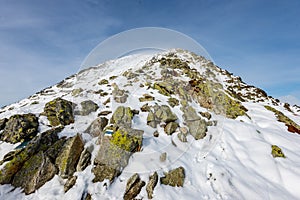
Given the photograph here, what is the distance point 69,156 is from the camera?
7.71m

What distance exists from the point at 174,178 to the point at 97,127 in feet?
16.4

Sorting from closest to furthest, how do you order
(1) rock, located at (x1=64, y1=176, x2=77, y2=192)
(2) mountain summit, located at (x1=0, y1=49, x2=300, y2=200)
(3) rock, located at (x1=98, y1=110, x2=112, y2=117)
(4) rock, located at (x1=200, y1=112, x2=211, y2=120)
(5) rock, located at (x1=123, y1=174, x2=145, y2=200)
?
(5) rock, located at (x1=123, y1=174, x2=145, y2=200)
(1) rock, located at (x1=64, y1=176, x2=77, y2=192)
(2) mountain summit, located at (x1=0, y1=49, x2=300, y2=200)
(3) rock, located at (x1=98, y1=110, x2=112, y2=117)
(4) rock, located at (x1=200, y1=112, x2=211, y2=120)

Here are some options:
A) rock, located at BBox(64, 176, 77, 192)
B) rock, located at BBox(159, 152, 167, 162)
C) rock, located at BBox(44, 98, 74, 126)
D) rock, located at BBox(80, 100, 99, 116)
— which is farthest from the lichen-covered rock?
rock, located at BBox(44, 98, 74, 126)

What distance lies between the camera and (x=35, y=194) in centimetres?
666

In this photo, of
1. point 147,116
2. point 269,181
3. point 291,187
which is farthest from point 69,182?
point 291,187

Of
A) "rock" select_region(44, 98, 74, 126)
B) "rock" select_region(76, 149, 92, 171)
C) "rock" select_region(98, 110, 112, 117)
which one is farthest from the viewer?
"rock" select_region(98, 110, 112, 117)

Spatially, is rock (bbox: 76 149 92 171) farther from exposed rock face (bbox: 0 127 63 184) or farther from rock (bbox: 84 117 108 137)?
exposed rock face (bbox: 0 127 63 184)

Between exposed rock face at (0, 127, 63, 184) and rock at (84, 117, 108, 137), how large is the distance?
1.86 m

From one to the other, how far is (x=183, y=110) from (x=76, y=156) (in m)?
7.55

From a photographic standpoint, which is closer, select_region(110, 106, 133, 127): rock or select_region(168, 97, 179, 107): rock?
select_region(110, 106, 133, 127): rock

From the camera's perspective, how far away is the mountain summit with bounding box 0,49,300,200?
6922 mm

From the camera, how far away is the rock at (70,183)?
675 centimetres

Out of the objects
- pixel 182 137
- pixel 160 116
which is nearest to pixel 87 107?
pixel 160 116

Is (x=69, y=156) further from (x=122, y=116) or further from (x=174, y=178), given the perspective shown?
(x=174, y=178)
